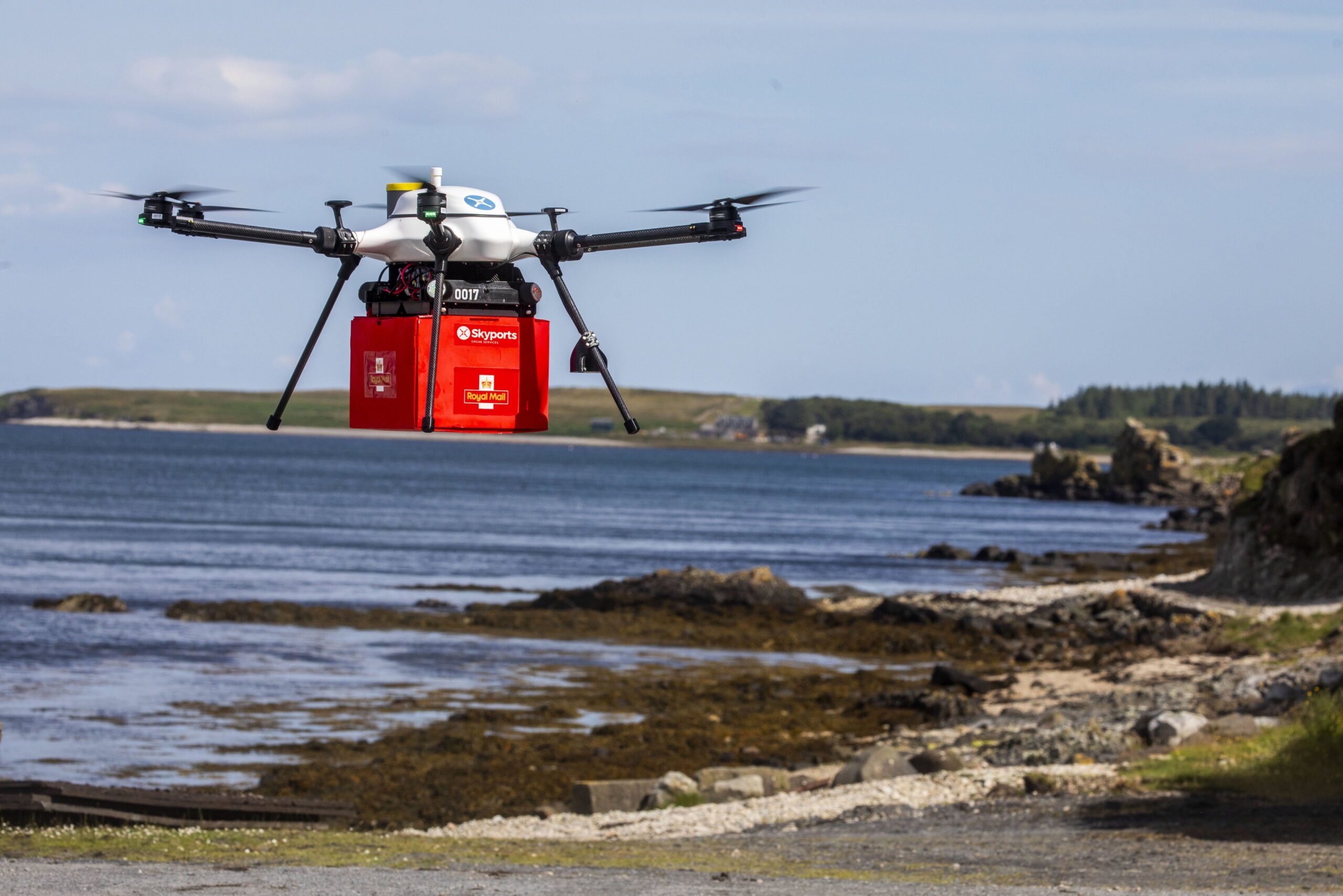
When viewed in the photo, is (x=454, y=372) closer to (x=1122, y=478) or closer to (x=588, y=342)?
(x=588, y=342)

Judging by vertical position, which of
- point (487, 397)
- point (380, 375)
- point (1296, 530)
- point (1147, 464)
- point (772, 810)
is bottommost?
point (772, 810)

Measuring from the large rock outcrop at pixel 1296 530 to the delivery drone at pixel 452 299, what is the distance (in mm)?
38488

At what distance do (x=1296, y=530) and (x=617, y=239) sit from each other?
41804 mm

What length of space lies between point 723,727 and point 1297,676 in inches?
426

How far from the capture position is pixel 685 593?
172 feet

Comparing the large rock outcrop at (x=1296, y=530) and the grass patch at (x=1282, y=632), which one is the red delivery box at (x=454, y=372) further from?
the large rock outcrop at (x=1296, y=530)

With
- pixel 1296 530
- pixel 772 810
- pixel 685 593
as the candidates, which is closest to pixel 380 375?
pixel 772 810

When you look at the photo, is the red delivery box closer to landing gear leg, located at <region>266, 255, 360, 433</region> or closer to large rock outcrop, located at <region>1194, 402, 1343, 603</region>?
landing gear leg, located at <region>266, 255, 360, 433</region>

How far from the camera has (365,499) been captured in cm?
12212

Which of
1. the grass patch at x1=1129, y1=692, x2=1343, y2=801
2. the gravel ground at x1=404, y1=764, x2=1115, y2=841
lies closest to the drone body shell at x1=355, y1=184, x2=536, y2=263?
the gravel ground at x1=404, y1=764, x2=1115, y2=841

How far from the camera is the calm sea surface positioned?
29.8 m

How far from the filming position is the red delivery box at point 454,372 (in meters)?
8.55

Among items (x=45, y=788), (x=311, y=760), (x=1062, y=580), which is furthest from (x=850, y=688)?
(x=1062, y=580)

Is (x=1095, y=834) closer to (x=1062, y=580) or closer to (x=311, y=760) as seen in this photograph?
(x=311, y=760)
